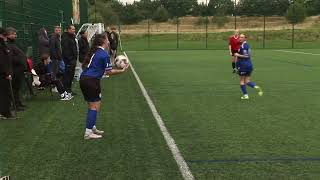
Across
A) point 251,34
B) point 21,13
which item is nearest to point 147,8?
point 251,34

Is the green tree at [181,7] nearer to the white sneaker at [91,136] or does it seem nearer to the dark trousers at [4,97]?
the dark trousers at [4,97]

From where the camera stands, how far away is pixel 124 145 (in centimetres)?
841

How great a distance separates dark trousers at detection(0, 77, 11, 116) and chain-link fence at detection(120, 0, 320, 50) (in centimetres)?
5260

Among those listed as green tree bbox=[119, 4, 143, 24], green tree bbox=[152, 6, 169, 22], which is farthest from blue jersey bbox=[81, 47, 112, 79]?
green tree bbox=[152, 6, 169, 22]

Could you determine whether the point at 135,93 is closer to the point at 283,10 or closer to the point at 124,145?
the point at 124,145

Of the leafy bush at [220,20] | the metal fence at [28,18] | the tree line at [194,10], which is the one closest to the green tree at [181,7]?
the tree line at [194,10]

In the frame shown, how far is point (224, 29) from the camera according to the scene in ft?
250

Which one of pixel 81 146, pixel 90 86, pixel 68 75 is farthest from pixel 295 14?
pixel 81 146

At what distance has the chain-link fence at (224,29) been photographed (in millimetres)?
66875

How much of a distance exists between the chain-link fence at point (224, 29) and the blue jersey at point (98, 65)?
180ft

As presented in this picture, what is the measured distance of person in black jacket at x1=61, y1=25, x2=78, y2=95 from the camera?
14781 mm

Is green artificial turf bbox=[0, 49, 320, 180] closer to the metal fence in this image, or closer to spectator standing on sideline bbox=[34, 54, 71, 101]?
spectator standing on sideline bbox=[34, 54, 71, 101]

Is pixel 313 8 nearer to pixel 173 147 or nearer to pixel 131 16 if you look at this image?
pixel 131 16

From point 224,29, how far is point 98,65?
225 feet
